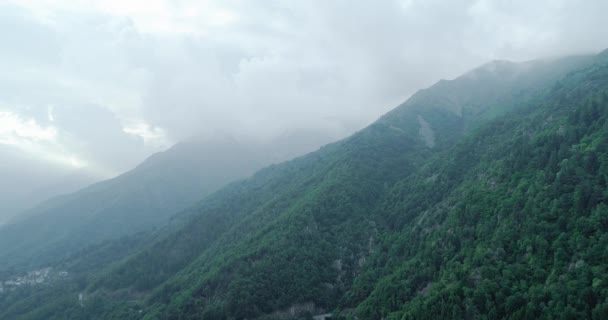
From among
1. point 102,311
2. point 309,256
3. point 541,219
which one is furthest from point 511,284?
point 102,311

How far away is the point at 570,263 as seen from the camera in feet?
276

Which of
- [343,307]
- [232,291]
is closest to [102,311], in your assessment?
[232,291]

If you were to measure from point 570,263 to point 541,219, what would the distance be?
16.1 meters

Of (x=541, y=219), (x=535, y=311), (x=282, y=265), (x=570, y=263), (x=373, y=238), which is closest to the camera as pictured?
(x=535, y=311)

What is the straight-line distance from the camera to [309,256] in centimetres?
14975

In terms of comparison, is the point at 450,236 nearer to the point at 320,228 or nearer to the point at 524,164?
the point at 524,164

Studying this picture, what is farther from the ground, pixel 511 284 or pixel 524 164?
pixel 524 164

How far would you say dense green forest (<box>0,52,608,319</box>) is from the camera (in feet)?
284

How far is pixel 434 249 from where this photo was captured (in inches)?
4724

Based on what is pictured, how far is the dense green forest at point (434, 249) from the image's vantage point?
86688mm

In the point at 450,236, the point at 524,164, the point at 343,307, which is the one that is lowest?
the point at 343,307

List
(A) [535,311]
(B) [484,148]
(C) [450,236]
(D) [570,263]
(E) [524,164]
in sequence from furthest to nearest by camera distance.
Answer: (B) [484,148] → (E) [524,164] → (C) [450,236] → (D) [570,263] → (A) [535,311]

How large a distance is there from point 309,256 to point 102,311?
285ft

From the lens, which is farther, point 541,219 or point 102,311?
point 102,311
